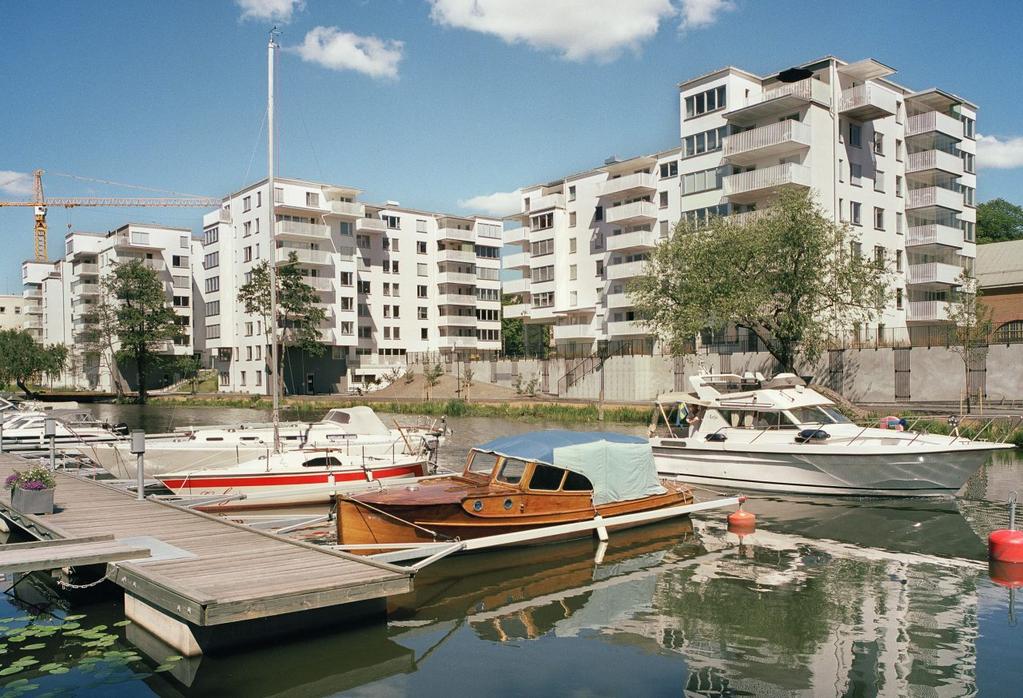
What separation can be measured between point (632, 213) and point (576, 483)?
174ft

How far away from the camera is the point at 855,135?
6088 centimetres

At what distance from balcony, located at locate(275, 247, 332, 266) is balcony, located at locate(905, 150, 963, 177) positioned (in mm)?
52899

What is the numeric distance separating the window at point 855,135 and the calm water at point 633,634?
4553 cm

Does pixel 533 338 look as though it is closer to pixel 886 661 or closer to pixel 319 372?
pixel 319 372

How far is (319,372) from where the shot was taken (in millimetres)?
87438

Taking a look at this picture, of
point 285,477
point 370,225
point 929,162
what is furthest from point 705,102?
point 285,477

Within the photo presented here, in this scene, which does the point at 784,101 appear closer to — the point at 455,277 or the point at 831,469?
the point at 831,469

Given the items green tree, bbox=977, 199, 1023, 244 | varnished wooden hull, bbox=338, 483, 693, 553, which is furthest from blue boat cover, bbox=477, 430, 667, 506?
green tree, bbox=977, 199, 1023, 244

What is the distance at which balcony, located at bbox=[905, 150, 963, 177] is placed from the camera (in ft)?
212

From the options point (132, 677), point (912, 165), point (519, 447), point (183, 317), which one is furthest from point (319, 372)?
point (132, 677)

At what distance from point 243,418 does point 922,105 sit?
56.9 m

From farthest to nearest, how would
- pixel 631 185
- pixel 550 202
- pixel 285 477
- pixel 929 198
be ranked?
pixel 550 202, pixel 631 185, pixel 929 198, pixel 285 477

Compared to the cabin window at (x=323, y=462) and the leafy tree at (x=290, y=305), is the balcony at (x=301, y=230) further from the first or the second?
the cabin window at (x=323, y=462)

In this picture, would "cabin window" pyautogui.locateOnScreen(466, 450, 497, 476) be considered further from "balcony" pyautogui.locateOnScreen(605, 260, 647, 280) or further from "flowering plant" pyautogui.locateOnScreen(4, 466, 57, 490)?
"balcony" pyautogui.locateOnScreen(605, 260, 647, 280)
